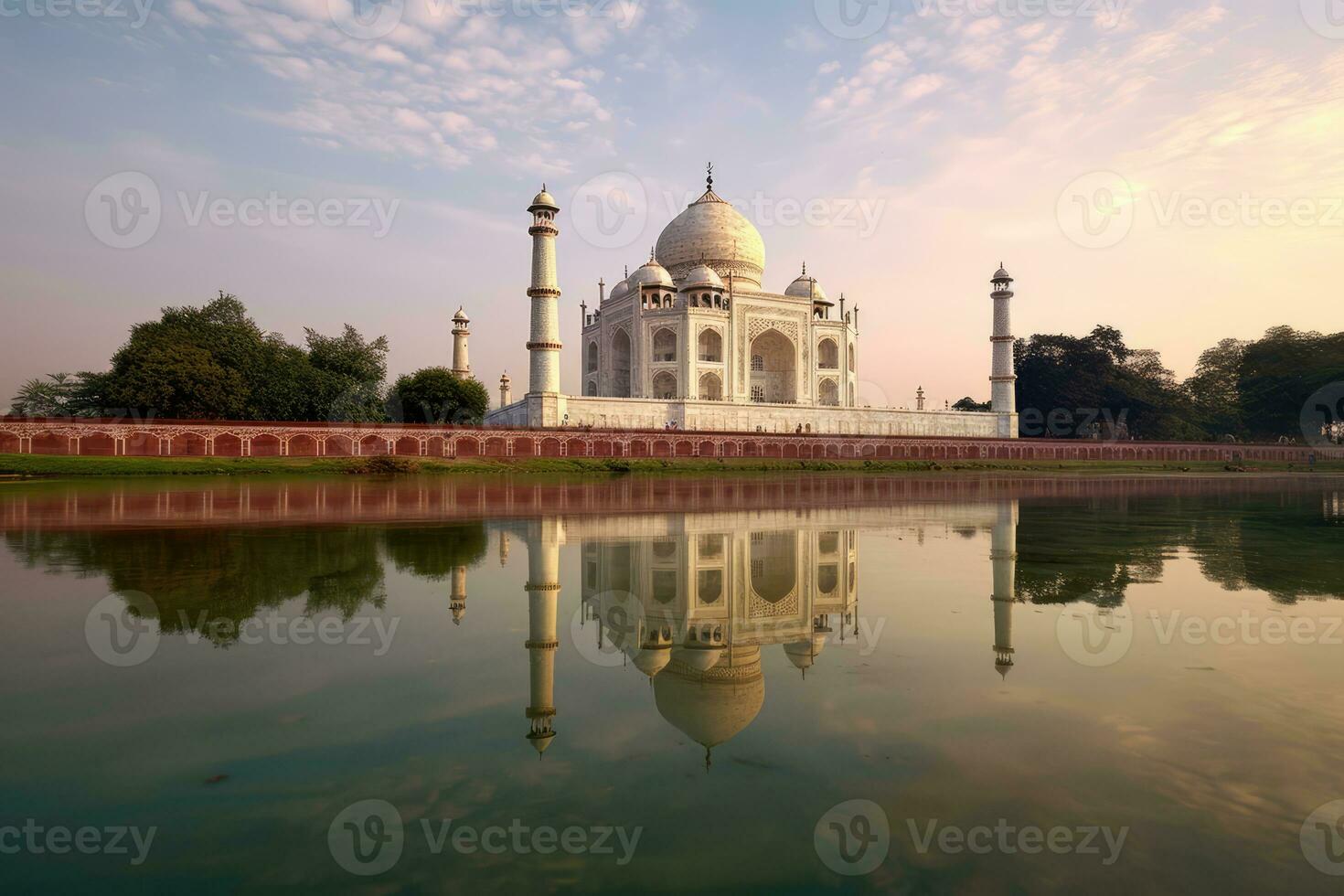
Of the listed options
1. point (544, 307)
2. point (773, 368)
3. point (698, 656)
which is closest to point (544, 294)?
point (544, 307)

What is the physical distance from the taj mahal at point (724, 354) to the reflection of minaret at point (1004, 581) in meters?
24.5

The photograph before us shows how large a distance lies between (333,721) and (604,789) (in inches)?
45.8

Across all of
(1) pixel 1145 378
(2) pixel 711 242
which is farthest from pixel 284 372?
(1) pixel 1145 378

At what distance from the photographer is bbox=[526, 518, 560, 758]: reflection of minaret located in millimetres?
2693

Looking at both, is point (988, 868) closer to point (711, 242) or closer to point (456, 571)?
point (456, 571)

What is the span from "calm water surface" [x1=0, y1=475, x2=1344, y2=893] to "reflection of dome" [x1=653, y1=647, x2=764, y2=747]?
0.02 metres

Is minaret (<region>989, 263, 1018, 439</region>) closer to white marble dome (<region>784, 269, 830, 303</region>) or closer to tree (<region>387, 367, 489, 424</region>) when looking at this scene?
white marble dome (<region>784, 269, 830, 303</region>)

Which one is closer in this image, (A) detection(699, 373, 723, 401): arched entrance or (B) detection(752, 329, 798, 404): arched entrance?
(A) detection(699, 373, 723, 401): arched entrance

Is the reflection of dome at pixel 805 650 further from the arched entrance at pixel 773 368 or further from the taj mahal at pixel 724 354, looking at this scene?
the arched entrance at pixel 773 368

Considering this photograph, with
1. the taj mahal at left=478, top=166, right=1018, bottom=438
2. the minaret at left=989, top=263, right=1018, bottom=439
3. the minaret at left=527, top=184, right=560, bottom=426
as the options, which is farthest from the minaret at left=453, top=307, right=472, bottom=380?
the minaret at left=989, top=263, right=1018, bottom=439

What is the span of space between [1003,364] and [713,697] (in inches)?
1711

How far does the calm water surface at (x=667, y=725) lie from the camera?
6.03ft

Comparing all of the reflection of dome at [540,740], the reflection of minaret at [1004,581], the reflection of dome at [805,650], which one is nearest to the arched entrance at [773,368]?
the reflection of minaret at [1004,581]

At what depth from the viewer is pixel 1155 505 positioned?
13.5m
